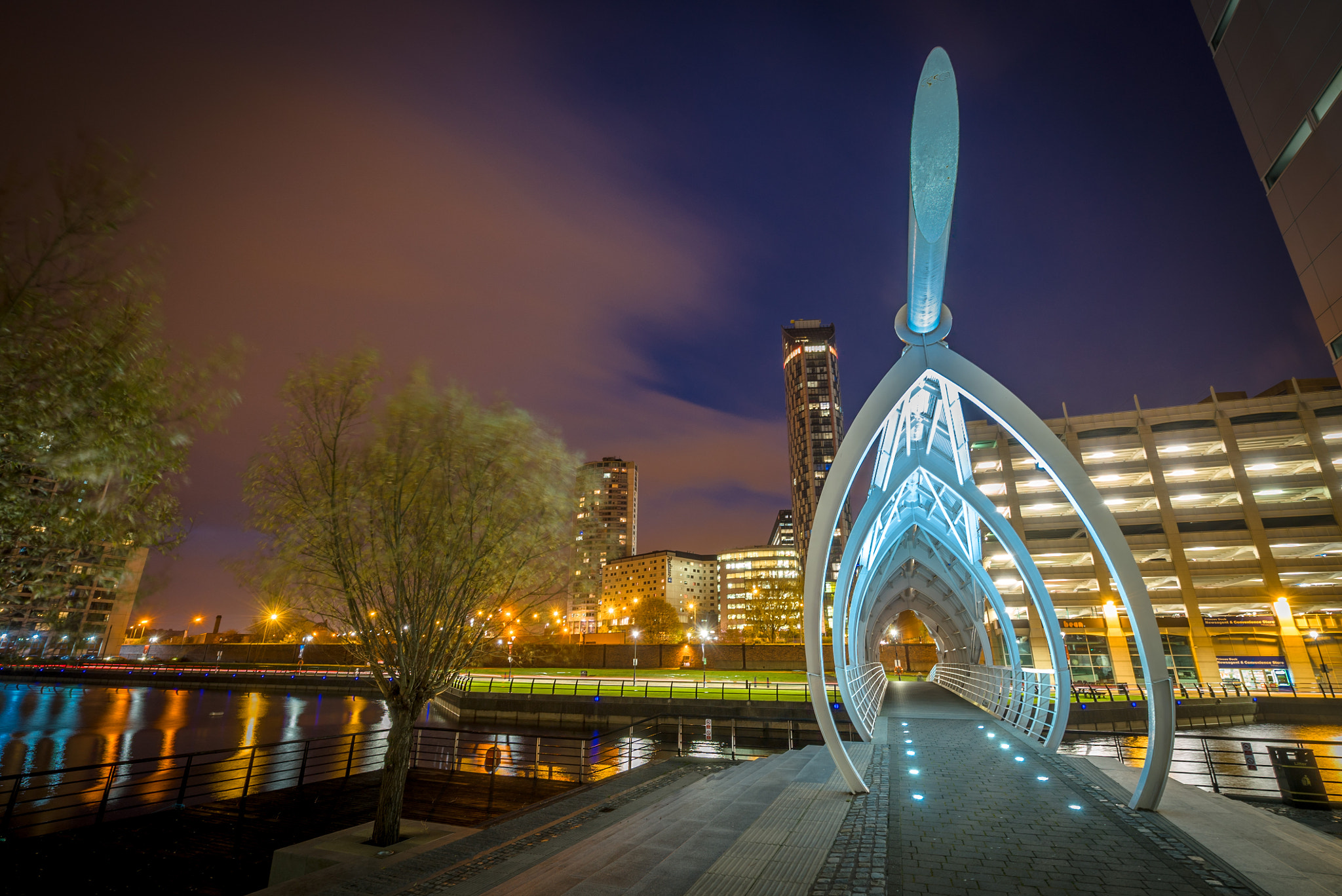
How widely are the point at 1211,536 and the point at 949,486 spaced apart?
130 feet

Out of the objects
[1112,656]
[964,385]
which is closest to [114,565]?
[964,385]

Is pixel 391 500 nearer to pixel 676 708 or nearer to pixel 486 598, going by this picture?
pixel 486 598

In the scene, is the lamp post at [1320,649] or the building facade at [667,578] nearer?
the lamp post at [1320,649]

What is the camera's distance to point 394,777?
25.9 feet

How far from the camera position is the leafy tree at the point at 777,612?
144 ft

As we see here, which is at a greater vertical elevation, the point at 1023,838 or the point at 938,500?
the point at 938,500

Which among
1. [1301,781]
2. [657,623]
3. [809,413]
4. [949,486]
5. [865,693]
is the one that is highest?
[809,413]

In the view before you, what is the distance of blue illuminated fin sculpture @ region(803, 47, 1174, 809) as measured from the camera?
5512 millimetres

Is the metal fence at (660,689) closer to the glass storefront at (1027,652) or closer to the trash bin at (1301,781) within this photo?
the trash bin at (1301,781)

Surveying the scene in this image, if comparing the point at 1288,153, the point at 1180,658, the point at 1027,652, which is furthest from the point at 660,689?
the point at 1180,658

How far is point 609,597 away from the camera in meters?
165

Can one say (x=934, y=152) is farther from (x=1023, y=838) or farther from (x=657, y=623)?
(x=657, y=623)

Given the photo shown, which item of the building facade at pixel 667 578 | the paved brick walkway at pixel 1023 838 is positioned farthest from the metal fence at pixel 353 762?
the building facade at pixel 667 578

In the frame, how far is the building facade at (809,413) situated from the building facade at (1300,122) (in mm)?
108063
